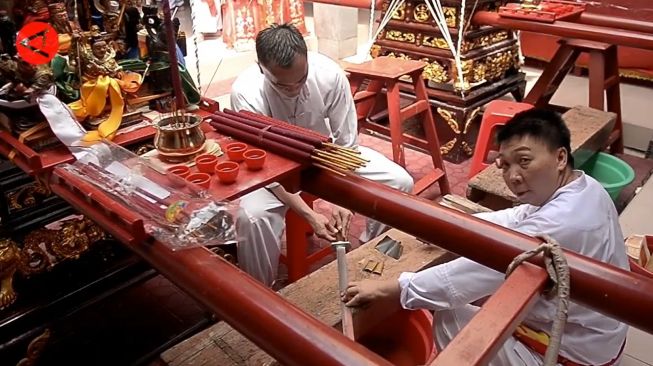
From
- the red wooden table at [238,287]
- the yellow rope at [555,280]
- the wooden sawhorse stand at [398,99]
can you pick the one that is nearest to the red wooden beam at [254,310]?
the red wooden table at [238,287]

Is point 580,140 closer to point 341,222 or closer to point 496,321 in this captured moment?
point 341,222

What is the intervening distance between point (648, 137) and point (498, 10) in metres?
1.58

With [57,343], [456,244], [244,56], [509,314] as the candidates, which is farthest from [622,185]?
[244,56]

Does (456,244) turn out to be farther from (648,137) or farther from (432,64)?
(648,137)

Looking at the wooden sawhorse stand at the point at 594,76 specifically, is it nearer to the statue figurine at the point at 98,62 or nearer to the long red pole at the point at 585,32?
the long red pole at the point at 585,32

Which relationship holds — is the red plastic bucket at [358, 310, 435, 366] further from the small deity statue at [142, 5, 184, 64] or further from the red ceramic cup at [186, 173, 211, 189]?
the small deity statue at [142, 5, 184, 64]

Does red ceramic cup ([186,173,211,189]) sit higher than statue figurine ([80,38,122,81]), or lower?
lower

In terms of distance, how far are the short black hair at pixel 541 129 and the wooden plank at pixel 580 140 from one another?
3.29 feet

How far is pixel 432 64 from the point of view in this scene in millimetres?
3674

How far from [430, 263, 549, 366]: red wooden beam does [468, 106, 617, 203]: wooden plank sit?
1521mm

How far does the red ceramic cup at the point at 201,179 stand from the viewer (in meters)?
1.21

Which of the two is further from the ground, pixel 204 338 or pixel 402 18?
pixel 402 18

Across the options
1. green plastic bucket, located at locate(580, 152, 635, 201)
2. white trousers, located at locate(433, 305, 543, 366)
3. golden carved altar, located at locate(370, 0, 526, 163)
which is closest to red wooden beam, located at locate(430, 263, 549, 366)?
white trousers, located at locate(433, 305, 543, 366)

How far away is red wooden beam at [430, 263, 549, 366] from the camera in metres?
0.76
